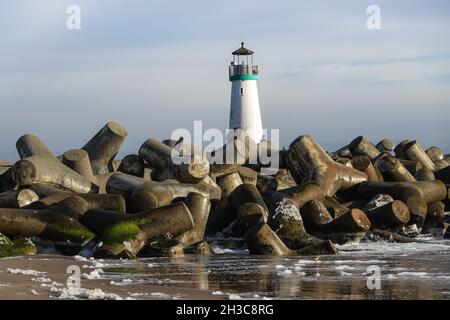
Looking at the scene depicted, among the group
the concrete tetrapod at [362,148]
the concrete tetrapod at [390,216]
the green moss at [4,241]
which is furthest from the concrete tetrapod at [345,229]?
the concrete tetrapod at [362,148]

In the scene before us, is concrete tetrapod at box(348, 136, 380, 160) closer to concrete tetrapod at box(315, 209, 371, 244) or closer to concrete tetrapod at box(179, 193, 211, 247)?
concrete tetrapod at box(315, 209, 371, 244)

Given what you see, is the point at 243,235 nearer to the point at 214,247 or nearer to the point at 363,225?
the point at 214,247

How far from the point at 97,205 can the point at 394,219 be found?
5104 millimetres

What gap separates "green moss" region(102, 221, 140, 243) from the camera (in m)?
13.4

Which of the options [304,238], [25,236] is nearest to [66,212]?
[25,236]

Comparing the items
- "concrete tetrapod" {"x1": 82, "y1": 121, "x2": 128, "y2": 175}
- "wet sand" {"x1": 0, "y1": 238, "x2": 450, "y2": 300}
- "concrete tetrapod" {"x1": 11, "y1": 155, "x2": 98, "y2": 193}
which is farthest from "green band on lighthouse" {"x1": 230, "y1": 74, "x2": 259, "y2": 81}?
"wet sand" {"x1": 0, "y1": 238, "x2": 450, "y2": 300}

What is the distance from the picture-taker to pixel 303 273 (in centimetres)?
1159

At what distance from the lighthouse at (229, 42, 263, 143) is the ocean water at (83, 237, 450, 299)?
2392cm

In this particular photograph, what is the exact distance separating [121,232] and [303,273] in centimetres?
315

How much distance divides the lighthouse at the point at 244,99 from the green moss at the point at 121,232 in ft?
81.9

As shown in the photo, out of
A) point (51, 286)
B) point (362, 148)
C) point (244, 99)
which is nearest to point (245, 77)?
point (244, 99)

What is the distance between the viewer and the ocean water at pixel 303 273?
999 cm

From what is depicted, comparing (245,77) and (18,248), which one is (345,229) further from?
(245,77)

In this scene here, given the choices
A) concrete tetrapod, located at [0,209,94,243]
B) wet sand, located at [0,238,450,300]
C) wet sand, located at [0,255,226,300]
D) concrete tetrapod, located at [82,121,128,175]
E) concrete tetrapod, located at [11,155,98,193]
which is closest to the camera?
wet sand, located at [0,255,226,300]
